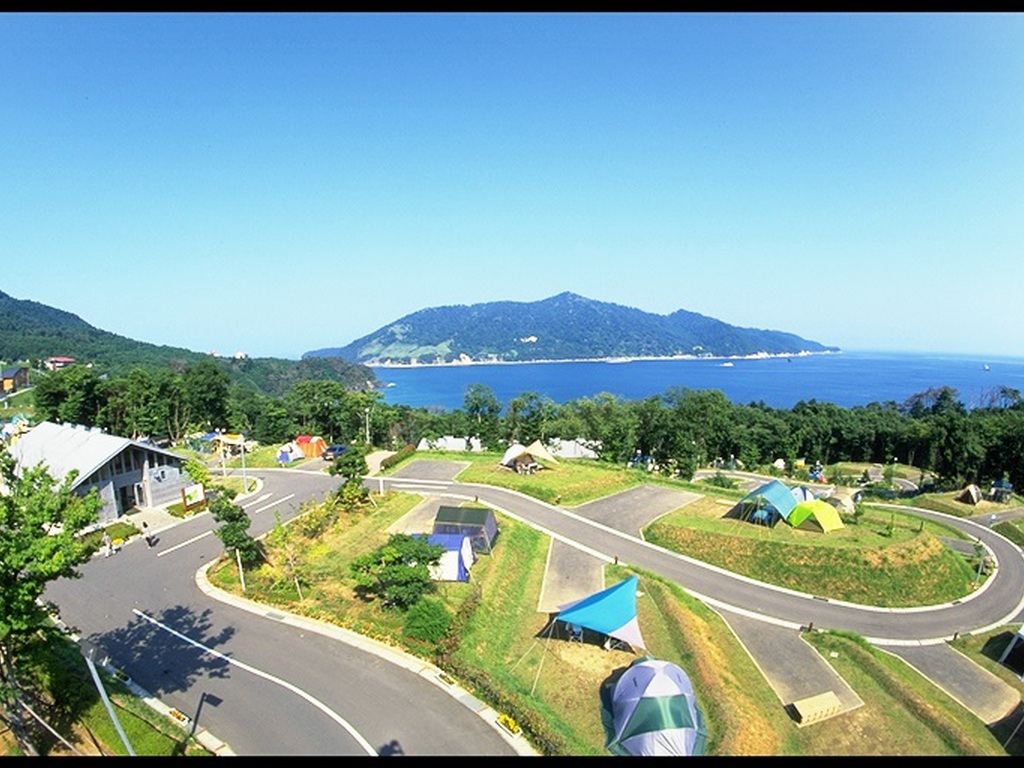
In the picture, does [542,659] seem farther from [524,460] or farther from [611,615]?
[524,460]

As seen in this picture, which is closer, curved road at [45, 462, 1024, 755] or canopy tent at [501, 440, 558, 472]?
curved road at [45, 462, 1024, 755]

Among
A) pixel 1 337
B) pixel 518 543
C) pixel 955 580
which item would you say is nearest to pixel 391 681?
pixel 518 543

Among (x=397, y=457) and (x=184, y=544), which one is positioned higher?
(x=397, y=457)

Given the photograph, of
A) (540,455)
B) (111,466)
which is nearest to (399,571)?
(111,466)

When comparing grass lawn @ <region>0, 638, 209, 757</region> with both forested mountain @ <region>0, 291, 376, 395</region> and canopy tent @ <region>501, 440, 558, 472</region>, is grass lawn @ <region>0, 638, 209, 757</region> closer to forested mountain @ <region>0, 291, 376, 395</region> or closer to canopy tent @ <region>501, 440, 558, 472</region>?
canopy tent @ <region>501, 440, 558, 472</region>

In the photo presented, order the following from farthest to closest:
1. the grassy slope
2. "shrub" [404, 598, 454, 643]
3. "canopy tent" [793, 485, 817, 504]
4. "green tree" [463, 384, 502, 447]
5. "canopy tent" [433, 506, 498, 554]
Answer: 1. "green tree" [463, 384, 502, 447]
2. "canopy tent" [793, 485, 817, 504]
3. "canopy tent" [433, 506, 498, 554]
4. "shrub" [404, 598, 454, 643]
5. the grassy slope

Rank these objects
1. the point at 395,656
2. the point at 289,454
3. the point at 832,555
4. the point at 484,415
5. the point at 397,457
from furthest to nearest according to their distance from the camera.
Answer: the point at 484,415
the point at 289,454
the point at 397,457
the point at 832,555
the point at 395,656

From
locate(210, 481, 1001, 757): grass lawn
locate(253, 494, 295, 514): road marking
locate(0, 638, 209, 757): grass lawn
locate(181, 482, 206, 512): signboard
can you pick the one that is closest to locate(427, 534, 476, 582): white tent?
locate(210, 481, 1001, 757): grass lawn

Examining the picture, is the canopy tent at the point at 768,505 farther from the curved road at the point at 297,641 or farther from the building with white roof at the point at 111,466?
the building with white roof at the point at 111,466
